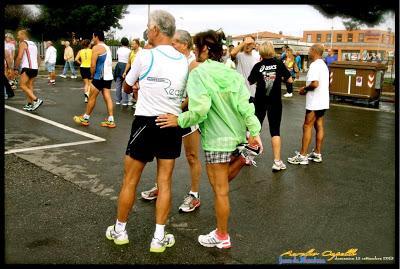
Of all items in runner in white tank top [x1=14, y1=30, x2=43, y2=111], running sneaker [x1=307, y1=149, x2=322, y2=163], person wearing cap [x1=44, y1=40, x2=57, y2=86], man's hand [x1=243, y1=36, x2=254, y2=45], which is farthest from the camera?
person wearing cap [x1=44, y1=40, x2=57, y2=86]

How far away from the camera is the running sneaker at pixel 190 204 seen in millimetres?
4219

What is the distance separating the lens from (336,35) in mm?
113375

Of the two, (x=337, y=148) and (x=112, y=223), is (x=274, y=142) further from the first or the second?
(x=112, y=223)

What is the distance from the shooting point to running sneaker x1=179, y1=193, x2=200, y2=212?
4.22 metres

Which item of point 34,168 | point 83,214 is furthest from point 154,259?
point 34,168

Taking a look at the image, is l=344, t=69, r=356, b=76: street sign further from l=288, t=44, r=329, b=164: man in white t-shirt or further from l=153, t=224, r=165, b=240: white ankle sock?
l=153, t=224, r=165, b=240: white ankle sock

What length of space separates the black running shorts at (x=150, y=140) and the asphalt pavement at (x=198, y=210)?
769 millimetres

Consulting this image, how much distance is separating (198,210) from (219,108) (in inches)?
54.2

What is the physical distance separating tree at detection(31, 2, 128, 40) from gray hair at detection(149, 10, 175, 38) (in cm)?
3106

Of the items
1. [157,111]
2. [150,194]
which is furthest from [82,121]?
[157,111]

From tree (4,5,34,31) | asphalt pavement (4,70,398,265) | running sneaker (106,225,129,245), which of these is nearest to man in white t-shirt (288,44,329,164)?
asphalt pavement (4,70,398,265)

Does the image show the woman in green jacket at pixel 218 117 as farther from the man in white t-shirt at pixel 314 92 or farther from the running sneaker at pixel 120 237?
the man in white t-shirt at pixel 314 92

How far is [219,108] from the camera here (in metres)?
3.37

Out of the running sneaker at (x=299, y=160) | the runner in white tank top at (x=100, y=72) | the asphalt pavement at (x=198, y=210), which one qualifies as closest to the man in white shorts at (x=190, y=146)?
the asphalt pavement at (x=198, y=210)
